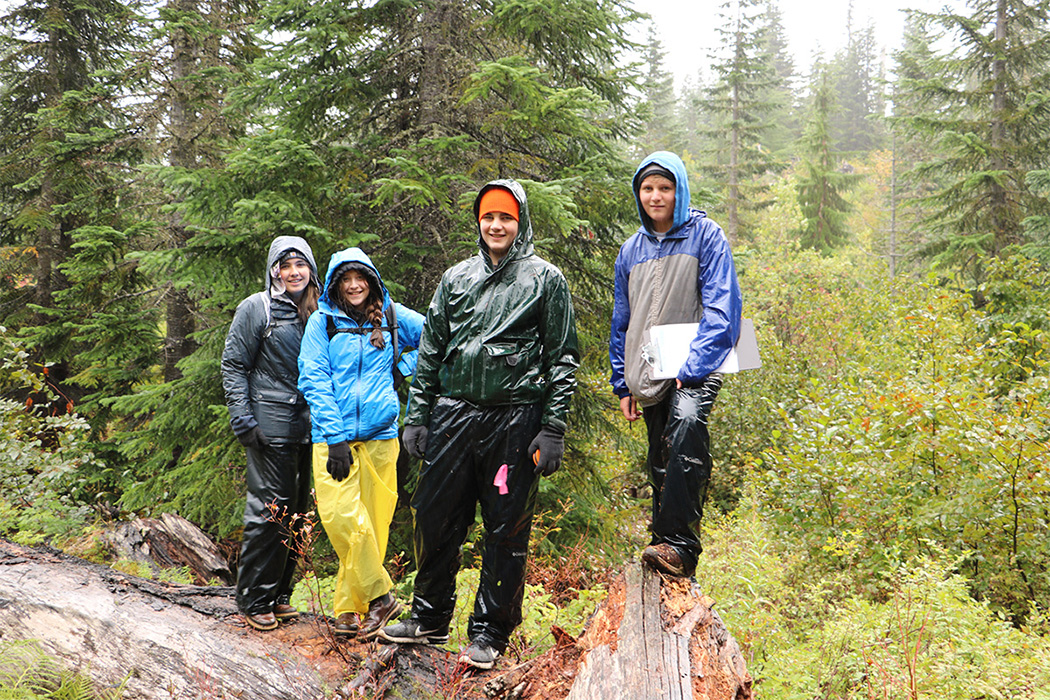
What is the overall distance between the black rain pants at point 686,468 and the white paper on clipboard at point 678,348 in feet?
0.49

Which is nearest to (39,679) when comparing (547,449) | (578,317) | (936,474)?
(547,449)

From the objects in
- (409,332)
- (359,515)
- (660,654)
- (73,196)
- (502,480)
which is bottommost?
(660,654)

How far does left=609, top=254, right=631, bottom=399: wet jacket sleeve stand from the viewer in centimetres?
416

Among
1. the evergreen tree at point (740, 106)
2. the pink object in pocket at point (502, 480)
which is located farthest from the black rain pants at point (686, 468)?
the evergreen tree at point (740, 106)

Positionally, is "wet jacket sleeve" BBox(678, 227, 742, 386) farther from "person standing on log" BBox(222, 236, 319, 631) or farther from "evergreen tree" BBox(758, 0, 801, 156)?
"evergreen tree" BBox(758, 0, 801, 156)

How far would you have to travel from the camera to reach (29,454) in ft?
25.2

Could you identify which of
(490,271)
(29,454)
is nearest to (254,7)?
(29,454)

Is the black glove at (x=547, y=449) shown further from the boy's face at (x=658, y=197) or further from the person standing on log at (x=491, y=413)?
the boy's face at (x=658, y=197)

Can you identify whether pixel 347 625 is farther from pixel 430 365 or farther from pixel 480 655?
pixel 430 365

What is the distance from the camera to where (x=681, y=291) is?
12.7 ft

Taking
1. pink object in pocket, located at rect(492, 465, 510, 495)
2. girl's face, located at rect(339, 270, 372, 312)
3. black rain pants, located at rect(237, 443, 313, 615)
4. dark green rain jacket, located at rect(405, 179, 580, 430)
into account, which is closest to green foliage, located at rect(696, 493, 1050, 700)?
pink object in pocket, located at rect(492, 465, 510, 495)

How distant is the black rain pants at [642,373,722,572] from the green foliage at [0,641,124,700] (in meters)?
3.47

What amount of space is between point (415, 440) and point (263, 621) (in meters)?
1.74

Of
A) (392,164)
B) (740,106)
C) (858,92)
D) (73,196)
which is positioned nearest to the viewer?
(392,164)
